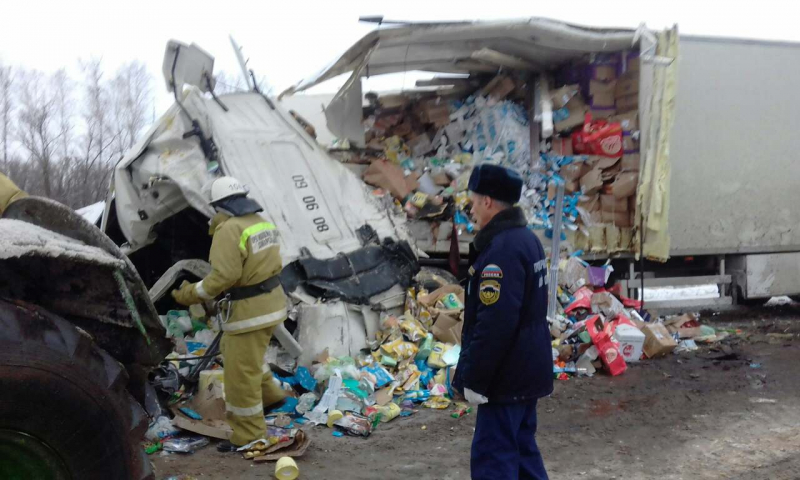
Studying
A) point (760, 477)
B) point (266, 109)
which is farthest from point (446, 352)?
point (266, 109)

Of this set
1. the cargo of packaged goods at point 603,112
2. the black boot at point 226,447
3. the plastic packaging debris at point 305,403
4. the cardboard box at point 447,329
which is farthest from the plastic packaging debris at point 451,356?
the cargo of packaged goods at point 603,112

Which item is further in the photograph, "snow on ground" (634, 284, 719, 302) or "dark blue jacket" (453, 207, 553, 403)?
"snow on ground" (634, 284, 719, 302)

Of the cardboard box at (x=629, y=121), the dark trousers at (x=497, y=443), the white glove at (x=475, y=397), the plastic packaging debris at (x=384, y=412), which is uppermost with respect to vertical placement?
the cardboard box at (x=629, y=121)

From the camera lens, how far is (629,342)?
5.80 m

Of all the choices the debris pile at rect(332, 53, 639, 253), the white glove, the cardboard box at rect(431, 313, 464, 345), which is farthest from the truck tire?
the debris pile at rect(332, 53, 639, 253)

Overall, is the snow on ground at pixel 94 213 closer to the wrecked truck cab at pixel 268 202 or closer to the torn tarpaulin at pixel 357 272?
the wrecked truck cab at pixel 268 202

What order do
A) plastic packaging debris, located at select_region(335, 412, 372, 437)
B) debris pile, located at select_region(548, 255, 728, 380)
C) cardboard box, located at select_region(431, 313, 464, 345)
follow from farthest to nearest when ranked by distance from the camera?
1. debris pile, located at select_region(548, 255, 728, 380)
2. cardboard box, located at select_region(431, 313, 464, 345)
3. plastic packaging debris, located at select_region(335, 412, 372, 437)

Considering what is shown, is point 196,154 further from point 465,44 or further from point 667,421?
point 667,421

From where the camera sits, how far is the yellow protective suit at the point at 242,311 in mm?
3809

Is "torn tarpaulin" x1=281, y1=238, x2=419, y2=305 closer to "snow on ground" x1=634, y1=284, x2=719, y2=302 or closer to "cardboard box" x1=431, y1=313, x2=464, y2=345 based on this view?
"cardboard box" x1=431, y1=313, x2=464, y2=345

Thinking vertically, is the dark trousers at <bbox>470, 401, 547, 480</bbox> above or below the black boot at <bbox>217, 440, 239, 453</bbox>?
above

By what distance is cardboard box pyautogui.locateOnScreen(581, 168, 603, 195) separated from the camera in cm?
691

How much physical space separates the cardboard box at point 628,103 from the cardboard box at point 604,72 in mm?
243

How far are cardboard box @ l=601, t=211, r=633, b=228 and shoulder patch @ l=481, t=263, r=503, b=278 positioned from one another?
480 centimetres
